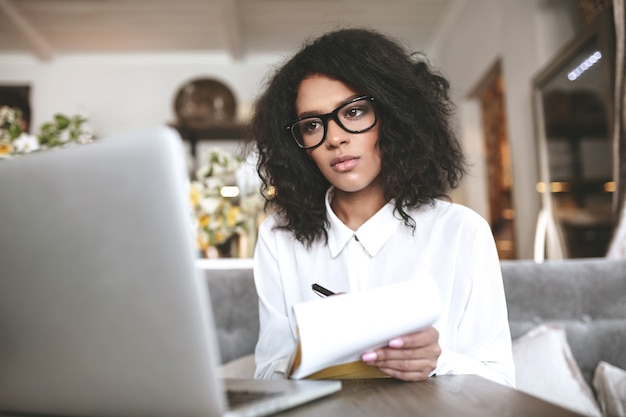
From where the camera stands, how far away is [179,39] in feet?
17.9

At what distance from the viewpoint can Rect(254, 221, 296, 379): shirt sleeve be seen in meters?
1.06

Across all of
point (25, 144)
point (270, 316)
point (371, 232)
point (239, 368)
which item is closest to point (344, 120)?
point (371, 232)

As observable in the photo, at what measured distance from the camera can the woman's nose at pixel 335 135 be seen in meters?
1.13

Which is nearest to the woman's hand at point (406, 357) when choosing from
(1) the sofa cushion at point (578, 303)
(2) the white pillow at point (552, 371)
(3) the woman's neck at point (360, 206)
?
(3) the woman's neck at point (360, 206)

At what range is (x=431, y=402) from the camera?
587 mm

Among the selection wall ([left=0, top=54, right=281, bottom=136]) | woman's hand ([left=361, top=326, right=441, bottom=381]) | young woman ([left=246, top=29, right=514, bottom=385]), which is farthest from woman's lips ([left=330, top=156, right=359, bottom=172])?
wall ([left=0, top=54, right=281, bottom=136])

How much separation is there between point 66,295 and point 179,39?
5378 millimetres

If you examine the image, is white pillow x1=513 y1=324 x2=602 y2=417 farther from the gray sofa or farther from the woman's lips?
the woman's lips

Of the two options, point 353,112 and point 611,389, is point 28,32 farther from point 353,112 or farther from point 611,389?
point 611,389

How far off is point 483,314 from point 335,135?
0.45m

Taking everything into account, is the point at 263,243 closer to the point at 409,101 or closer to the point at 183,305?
the point at 409,101

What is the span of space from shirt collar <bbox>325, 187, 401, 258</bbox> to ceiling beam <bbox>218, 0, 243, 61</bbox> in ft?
12.0

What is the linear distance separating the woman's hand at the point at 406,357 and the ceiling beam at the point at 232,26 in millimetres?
4124

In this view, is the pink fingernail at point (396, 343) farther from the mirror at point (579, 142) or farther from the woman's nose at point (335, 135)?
the mirror at point (579, 142)
